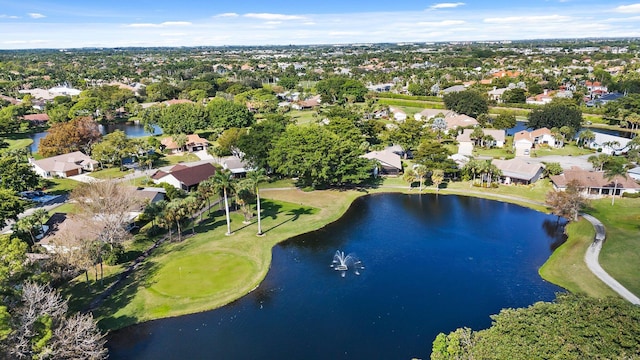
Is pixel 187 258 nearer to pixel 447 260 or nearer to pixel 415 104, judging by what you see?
pixel 447 260

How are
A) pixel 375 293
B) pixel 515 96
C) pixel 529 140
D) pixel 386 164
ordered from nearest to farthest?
pixel 375 293, pixel 386 164, pixel 529 140, pixel 515 96

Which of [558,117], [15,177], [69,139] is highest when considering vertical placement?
[558,117]

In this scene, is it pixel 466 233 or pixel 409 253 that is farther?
pixel 466 233

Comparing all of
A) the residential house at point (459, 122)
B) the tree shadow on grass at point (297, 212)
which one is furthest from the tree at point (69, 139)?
the residential house at point (459, 122)

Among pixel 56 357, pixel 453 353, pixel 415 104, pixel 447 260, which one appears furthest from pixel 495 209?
pixel 415 104

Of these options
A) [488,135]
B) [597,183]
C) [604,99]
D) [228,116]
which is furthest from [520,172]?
[604,99]

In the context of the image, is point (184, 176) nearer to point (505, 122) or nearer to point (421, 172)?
point (421, 172)
